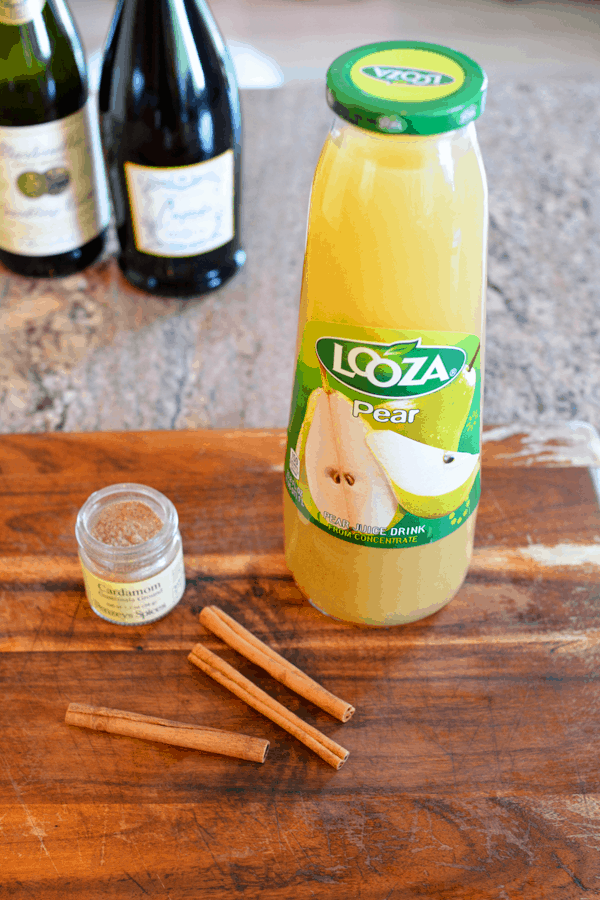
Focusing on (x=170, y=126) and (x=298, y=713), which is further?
(x=170, y=126)

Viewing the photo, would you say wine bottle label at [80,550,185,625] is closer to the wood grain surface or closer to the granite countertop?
the wood grain surface

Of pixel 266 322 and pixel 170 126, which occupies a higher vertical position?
pixel 170 126

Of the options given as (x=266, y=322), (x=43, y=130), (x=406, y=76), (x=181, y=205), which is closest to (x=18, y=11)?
(x=43, y=130)

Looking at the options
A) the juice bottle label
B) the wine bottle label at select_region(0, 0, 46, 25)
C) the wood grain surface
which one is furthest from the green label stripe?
the wine bottle label at select_region(0, 0, 46, 25)

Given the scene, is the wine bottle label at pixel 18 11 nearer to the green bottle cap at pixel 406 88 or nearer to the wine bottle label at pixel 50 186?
the wine bottle label at pixel 50 186

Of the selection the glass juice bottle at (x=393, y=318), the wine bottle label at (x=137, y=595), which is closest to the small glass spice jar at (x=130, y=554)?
the wine bottle label at (x=137, y=595)

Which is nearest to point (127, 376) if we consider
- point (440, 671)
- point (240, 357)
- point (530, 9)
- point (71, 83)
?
point (240, 357)

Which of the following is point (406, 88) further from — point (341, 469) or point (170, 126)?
point (170, 126)
